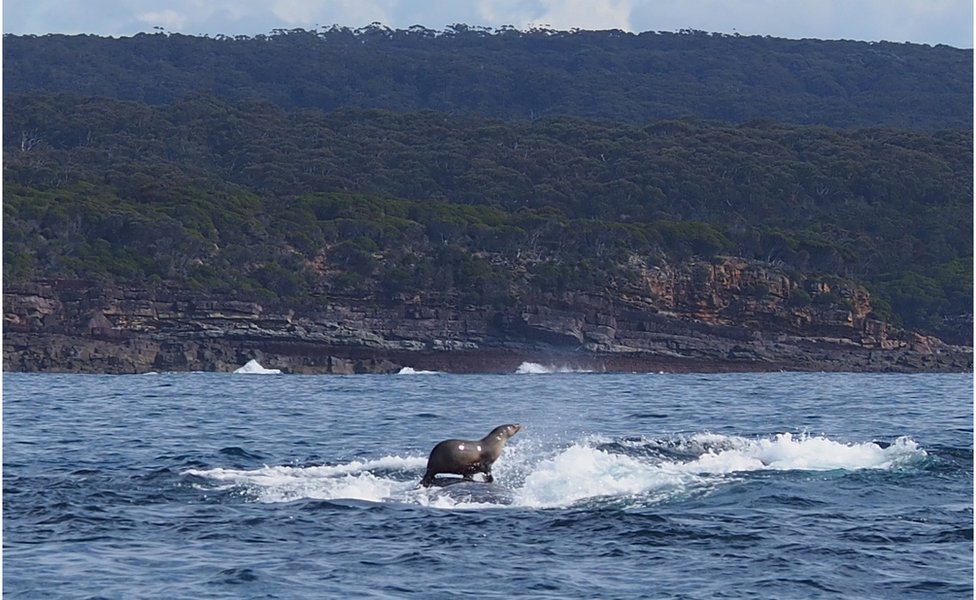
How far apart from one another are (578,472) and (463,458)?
161 centimetres

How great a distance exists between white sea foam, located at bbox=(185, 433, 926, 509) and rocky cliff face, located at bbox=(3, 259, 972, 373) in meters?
55.0

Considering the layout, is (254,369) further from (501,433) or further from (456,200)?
(501,433)

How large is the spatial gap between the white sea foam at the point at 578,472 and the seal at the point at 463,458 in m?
0.27

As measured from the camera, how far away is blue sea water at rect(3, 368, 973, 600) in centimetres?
1662

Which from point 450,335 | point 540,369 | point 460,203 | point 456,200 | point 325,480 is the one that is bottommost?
point 540,369

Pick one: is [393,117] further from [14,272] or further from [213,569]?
[213,569]

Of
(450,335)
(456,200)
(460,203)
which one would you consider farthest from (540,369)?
(456,200)

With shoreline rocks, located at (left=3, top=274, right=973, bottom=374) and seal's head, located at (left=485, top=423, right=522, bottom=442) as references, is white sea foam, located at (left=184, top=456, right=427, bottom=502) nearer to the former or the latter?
seal's head, located at (left=485, top=423, right=522, bottom=442)

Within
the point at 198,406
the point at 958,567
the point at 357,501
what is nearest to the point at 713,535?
the point at 958,567

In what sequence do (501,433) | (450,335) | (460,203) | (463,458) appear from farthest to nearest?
1. (460,203)
2. (450,335)
3. (501,433)
4. (463,458)

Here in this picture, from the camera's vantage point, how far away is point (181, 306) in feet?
278

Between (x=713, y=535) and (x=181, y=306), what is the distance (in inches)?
2674

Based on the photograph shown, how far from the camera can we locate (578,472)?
76.7ft

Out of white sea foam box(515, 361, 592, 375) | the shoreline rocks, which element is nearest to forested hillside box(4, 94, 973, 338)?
the shoreline rocks
